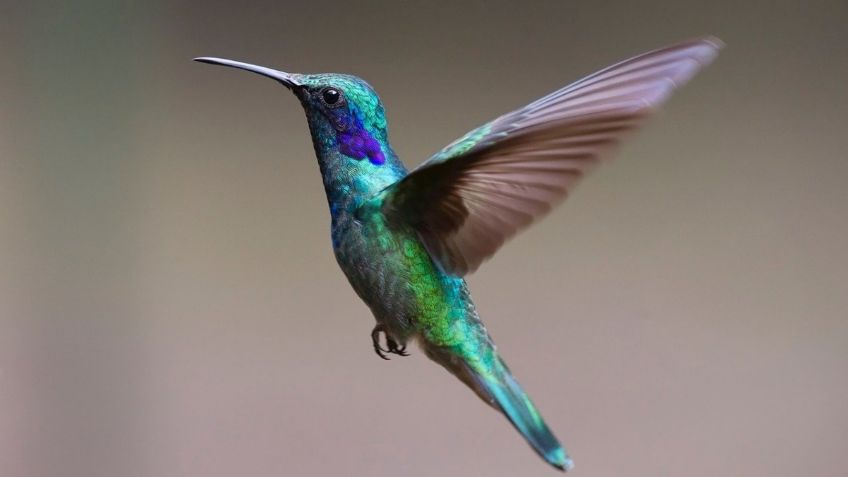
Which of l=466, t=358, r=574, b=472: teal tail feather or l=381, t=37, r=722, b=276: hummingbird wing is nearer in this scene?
l=381, t=37, r=722, b=276: hummingbird wing

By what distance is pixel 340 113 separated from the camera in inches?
27.4

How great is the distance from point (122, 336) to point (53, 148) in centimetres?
45

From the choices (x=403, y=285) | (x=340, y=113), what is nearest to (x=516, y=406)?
(x=403, y=285)

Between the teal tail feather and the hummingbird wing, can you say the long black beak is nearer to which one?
the hummingbird wing

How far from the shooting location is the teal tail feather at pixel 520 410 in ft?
2.17

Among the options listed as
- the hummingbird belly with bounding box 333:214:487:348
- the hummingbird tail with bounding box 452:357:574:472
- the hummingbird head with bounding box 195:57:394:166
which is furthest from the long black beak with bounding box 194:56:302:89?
the hummingbird tail with bounding box 452:357:574:472

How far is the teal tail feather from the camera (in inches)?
26.0

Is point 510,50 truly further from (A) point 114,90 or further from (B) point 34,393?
(B) point 34,393

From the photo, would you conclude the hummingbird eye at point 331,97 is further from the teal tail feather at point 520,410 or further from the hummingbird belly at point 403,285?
the teal tail feather at point 520,410

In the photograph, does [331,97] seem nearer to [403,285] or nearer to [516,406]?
[403,285]

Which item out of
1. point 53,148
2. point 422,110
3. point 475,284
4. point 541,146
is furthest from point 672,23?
point 541,146

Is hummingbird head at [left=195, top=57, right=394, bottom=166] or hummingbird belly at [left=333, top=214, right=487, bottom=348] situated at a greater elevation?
hummingbird head at [left=195, top=57, right=394, bottom=166]

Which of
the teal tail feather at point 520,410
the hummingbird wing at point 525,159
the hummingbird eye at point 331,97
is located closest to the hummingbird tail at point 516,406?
the teal tail feather at point 520,410

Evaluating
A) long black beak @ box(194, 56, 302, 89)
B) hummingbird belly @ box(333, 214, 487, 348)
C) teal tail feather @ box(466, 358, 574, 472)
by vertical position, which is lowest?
teal tail feather @ box(466, 358, 574, 472)
